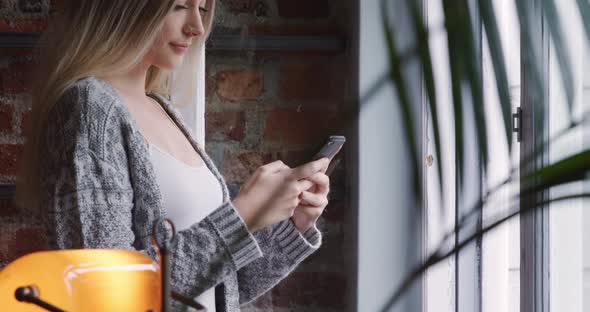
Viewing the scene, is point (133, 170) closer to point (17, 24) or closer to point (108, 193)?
point (108, 193)

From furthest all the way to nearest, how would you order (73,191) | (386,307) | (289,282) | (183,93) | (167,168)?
(289,282) → (183,93) → (167,168) → (73,191) → (386,307)

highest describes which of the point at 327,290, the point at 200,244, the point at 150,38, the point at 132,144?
the point at 150,38

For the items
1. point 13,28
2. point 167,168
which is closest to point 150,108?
point 167,168

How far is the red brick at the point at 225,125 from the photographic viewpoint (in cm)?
137

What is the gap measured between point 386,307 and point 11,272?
147 mm

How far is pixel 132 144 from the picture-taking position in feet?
3.13

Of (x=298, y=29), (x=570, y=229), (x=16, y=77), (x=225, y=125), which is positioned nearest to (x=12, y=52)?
(x=16, y=77)

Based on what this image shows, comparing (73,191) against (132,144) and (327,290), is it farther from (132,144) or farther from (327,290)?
(327,290)

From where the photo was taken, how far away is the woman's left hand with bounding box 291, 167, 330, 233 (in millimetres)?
978

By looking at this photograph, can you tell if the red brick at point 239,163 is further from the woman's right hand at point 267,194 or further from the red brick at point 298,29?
the woman's right hand at point 267,194

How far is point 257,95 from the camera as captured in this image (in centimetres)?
137

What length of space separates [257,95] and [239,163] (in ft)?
0.38

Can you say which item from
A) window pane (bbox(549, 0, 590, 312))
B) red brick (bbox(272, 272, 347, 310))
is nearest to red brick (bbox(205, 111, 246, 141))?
red brick (bbox(272, 272, 347, 310))

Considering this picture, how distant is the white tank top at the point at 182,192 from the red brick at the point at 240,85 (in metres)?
0.34
